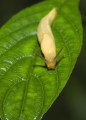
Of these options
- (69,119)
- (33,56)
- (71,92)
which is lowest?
(69,119)

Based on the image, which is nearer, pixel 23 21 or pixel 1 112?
pixel 1 112

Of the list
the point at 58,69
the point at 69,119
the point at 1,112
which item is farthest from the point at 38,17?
the point at 69,119

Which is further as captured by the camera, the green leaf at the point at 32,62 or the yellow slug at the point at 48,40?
Result: the yellow slug at the point at 48,40

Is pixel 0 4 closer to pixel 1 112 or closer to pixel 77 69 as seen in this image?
pixel 77 69

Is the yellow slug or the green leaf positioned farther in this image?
the yellow slug

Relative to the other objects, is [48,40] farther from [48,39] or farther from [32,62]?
[32,62]
